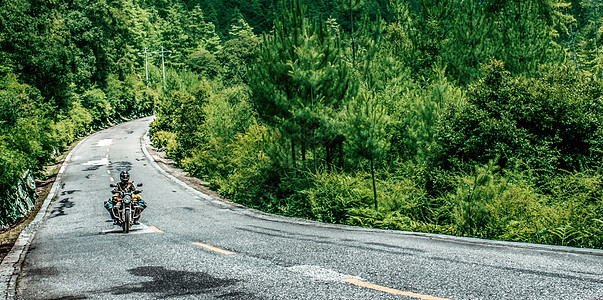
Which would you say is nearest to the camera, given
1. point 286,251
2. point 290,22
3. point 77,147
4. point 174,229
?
point 286,251

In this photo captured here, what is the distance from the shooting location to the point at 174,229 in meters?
11.6

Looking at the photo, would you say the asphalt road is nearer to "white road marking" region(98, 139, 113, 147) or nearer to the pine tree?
the pine tree

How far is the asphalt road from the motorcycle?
46 cm

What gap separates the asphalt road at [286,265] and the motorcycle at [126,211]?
46 cm

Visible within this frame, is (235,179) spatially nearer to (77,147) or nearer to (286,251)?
(286,251)

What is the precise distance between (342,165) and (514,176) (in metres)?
5.70

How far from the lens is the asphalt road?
5031 millimetres

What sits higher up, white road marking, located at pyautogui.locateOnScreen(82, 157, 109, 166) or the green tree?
the green tree

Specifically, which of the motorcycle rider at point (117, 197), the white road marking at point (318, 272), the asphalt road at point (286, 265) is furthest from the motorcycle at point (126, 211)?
the white road marking at point (318, 272)

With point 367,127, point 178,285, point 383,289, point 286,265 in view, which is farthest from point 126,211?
point 383,289

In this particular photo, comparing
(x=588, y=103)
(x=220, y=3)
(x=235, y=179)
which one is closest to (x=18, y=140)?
(x=235, y=179)

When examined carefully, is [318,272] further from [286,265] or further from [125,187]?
[125,187]

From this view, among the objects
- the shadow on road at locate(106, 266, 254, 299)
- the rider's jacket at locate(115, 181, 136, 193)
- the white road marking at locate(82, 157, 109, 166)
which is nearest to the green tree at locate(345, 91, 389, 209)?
the shadow on road at locate(106, 266, 254, 299)

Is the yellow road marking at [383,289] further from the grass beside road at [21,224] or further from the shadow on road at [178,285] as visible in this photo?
the grass beside road at [21,224]
